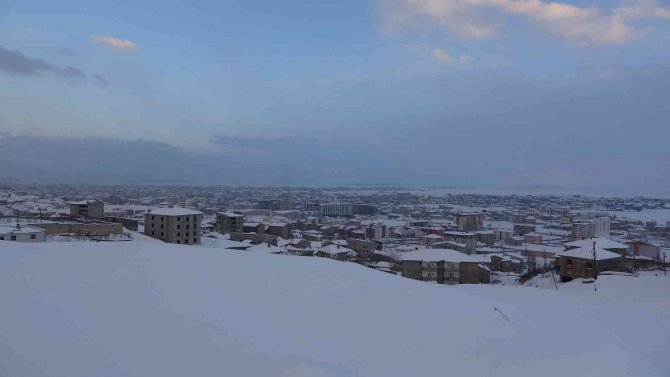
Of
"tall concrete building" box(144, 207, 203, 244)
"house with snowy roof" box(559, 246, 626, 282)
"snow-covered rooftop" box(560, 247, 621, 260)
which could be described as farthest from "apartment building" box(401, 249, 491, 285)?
"tall concrete building" box(144, 207, 203, 244)

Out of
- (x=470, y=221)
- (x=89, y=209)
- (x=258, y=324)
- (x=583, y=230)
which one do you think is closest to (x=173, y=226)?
(x=89, y=209)

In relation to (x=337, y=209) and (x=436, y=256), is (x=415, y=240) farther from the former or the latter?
(x=337, y=209)

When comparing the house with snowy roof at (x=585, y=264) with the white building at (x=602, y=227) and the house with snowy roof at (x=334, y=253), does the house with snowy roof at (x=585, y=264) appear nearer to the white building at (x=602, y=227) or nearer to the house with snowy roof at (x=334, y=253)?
the house with snowy roof at (x=334, y=253)

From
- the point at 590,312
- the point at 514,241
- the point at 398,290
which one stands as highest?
the point at 398,290

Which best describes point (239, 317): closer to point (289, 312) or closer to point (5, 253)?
point (289, 312)

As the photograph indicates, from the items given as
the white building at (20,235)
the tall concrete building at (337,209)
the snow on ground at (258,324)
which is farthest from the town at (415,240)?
the tall concrete building at (337,209)

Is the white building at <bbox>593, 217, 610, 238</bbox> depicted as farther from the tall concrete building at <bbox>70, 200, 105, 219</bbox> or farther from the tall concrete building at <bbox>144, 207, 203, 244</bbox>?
the tall concrete building at <bbox>70, 200, 105, 219</bbox>

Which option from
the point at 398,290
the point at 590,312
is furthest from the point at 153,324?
the point at 590,312
